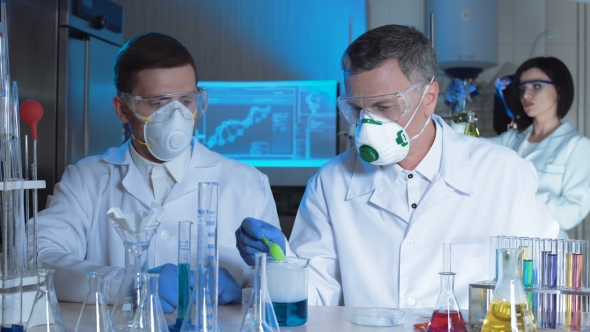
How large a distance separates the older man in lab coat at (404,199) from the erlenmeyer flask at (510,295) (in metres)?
0.72

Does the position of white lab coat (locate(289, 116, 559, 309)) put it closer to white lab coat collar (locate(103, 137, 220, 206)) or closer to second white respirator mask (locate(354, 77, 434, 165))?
second white respirator mask (locate(354, 77, 434, 165))

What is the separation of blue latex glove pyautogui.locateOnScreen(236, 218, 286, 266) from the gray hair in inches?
24.5

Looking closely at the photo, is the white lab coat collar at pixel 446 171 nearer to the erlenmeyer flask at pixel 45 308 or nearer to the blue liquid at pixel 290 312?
the blue liquid at pixel 290 312

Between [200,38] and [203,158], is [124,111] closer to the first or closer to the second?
[203,158]

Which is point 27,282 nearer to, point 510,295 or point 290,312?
point 290,312

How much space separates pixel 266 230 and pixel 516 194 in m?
0.84

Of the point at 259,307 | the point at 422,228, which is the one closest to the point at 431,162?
the point at 422,228

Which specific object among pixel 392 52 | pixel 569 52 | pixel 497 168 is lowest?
pixel 497 168

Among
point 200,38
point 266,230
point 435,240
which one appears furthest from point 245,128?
point 266,230

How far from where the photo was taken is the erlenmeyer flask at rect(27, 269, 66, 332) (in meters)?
1.09

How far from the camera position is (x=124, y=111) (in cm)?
209

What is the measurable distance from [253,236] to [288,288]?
0.63 feet

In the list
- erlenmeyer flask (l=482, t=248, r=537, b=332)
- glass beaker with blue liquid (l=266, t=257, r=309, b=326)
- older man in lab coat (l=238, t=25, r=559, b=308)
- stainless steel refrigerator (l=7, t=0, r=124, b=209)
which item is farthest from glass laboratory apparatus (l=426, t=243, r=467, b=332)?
stainless steel refrigerator (l=7, t=0, r=124, b=209)

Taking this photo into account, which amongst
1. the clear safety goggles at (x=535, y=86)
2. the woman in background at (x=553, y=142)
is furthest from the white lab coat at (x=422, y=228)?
the clear safety goggles at (x=535, y=86)
